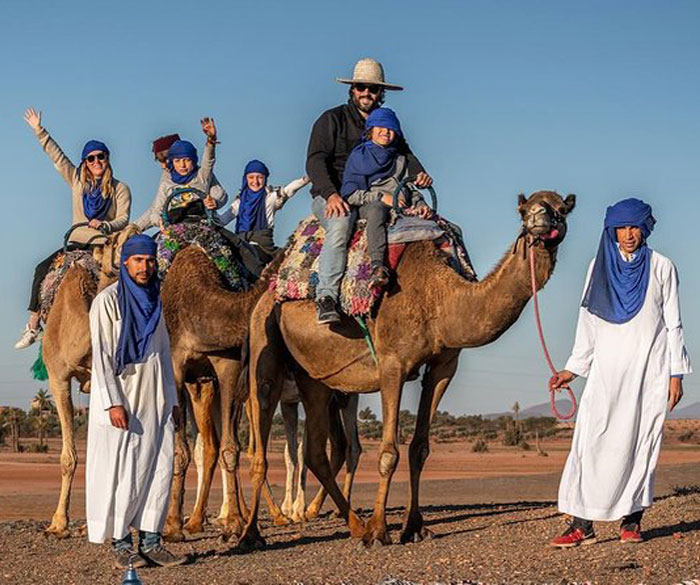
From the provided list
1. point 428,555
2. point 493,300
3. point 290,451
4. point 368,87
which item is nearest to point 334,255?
point 493,300

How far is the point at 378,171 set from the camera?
12734 millimetres

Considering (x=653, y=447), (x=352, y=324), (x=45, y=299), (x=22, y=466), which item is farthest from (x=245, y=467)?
(x=653, y=447)

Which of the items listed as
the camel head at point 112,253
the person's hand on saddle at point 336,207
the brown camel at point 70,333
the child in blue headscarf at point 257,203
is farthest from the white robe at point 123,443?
the child in blue headscarf at point 257,203

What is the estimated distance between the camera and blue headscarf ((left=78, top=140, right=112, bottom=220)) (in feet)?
50.0

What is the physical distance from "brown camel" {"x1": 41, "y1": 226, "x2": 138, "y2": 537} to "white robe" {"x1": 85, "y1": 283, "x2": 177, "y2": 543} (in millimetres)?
3355

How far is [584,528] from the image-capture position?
1083cm

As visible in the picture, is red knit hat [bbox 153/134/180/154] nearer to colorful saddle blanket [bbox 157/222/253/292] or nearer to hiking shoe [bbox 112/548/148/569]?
colorful saddle blanket [bbox 157/222/253/292]

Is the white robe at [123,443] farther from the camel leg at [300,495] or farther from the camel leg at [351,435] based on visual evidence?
the camel leg at [300,495]

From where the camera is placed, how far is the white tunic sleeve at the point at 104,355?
10625 mm

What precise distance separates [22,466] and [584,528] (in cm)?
2644

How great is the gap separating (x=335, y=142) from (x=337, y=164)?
208 millimetres

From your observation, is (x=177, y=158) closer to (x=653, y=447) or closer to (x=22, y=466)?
(x=653, y=447)

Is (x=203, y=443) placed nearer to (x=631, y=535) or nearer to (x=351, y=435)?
(x=351, y=435)

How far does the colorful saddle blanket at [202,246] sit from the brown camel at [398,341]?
1282 millimetres
